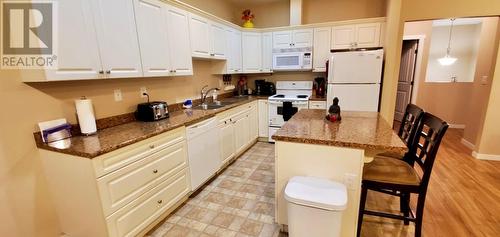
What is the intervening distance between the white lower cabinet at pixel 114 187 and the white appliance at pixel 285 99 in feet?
6.09

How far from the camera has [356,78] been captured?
130 inches

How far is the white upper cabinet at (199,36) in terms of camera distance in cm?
274

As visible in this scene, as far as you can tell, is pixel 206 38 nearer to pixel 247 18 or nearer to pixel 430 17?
pixel 247 18

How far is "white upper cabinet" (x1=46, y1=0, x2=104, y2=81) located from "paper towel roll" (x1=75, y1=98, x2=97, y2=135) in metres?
0.23

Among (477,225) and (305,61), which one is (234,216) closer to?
(477,225)

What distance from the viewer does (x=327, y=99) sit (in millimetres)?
3600

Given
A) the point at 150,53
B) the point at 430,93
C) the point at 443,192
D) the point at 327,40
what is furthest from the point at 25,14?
the point at 430,93

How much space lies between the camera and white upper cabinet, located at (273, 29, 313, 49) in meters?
3.92

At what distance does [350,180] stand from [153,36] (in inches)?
86.9

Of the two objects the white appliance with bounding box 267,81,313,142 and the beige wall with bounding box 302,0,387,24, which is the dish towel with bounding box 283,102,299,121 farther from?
the beige wall with bounding box 302,0,387,24

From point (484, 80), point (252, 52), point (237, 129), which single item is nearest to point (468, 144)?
point (484, 80)

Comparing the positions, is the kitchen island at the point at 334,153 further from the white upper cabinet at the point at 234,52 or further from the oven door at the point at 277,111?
the white upper cabinet at the point at 234,52

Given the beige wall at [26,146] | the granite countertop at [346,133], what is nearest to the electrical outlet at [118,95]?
the beige wall at [26,146]

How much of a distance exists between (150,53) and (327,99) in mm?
2726
